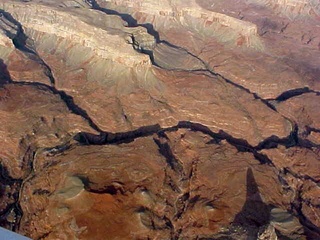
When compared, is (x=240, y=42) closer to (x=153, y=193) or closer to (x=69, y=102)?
(x=69, y=102)

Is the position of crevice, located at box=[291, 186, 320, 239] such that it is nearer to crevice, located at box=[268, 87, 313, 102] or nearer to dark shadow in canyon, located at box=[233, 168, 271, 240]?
dark shadow in canyon, located at box=[233, 168, 271, 240]

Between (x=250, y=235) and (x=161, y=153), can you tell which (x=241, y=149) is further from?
(x=250, y=235)

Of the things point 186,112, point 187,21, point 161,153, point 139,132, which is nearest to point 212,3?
point 187,21

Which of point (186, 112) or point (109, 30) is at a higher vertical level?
point (109, 30)

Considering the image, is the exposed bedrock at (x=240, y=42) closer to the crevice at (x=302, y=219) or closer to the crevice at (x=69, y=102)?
the crevice at (x=302, y=219)

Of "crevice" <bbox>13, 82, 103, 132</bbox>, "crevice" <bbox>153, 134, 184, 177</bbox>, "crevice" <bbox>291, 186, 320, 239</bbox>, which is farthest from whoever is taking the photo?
"crevice" <bbox>13, 82, 103, 132</bbox>

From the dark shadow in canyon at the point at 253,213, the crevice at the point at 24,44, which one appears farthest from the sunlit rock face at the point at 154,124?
the crevice at the point at 24,44

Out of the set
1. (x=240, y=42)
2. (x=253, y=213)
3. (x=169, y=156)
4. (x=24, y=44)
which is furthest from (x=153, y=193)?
(x=240, y=42)

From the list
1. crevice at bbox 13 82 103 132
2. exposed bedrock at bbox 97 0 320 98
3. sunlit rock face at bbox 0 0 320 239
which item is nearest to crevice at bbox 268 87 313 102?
sunlit rock face at bbox 0 0 320 239
